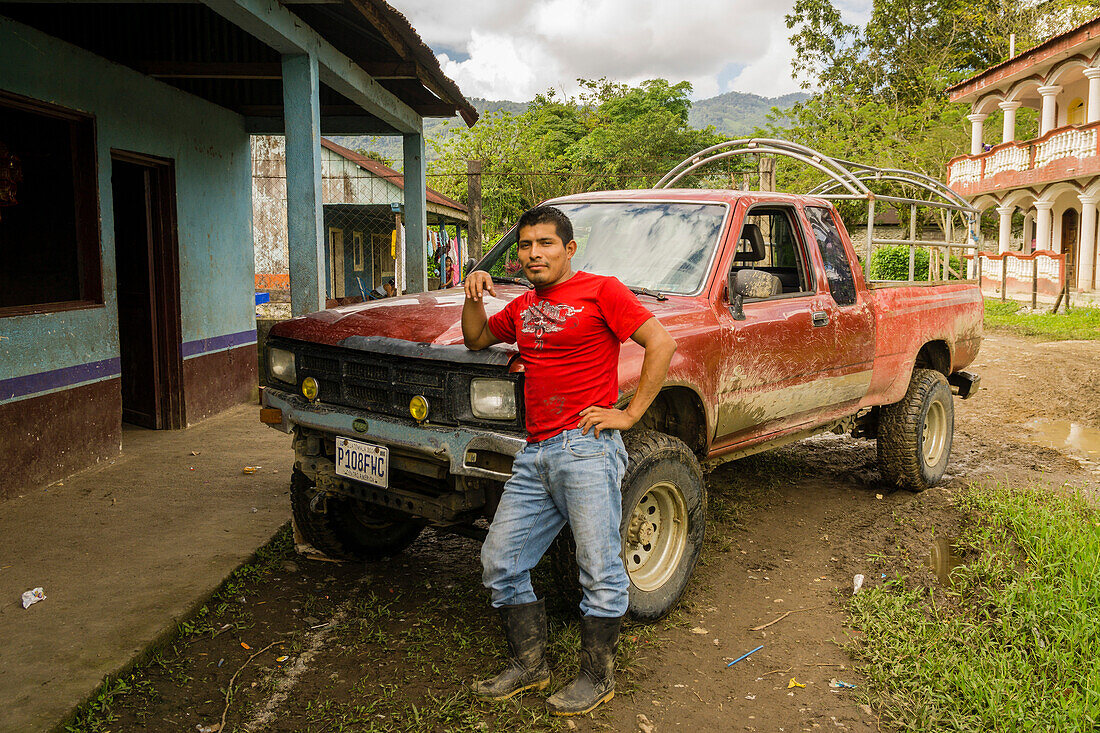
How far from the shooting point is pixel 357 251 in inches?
834

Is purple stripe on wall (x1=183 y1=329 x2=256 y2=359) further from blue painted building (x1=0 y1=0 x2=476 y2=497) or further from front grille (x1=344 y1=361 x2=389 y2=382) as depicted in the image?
front grille (x1=344 y1=361 x2=389 y2=382)

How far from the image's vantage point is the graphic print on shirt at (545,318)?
10.3 feet

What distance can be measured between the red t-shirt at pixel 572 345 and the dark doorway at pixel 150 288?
5.56 metres

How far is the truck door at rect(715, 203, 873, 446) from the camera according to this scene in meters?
4.40

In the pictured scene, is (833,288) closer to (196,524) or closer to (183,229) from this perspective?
(196,524)

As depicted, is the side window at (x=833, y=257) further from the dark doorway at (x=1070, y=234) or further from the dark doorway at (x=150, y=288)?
the dark doorway at (x=1070, y=234)

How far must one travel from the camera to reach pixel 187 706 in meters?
3.28

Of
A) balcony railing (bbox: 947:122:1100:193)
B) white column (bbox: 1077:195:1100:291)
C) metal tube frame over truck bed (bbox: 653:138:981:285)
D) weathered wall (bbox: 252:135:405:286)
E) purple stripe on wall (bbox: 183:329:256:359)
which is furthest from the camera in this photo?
white column (bbox: 1077:195:1100:291)

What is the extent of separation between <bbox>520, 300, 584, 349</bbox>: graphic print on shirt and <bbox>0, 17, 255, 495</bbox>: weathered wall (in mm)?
4018

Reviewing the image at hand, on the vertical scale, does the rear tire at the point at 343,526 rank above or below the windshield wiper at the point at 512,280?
below

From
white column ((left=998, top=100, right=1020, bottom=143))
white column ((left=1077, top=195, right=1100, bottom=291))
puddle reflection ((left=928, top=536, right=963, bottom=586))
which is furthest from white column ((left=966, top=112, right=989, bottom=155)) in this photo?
puddle reflection ((left=928, top=536, right=963, bottom=586))

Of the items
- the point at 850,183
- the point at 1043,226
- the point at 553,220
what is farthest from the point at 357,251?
the point at 1043,226

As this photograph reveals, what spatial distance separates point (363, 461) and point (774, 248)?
3.56 meters

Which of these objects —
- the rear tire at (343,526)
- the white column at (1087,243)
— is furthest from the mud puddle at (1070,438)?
the white column at (1087,243)
